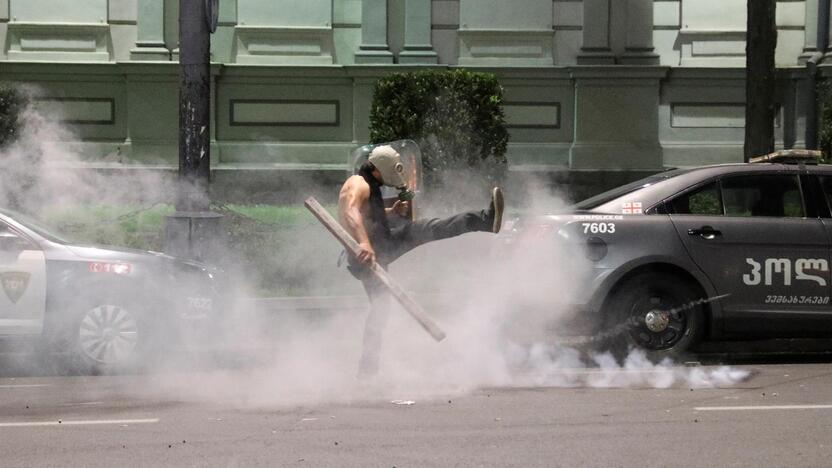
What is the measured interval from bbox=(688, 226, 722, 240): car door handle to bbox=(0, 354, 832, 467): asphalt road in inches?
45.5

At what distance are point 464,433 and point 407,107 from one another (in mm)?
10615

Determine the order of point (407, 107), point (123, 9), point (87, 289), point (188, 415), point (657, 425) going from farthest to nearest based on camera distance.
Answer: point (123, 9) → point (407, 107) → point (87, 289) → point (188, 415) → point (657, 425)

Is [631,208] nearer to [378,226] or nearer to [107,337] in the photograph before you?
[378,226]

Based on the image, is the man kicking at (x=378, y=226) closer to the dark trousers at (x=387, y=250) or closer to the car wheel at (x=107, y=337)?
the dark trousers at (x=387, y=250)

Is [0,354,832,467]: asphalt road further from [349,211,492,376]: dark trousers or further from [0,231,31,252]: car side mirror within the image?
[0,231,31,252]: car side mirror

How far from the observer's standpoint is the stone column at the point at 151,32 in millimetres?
18234

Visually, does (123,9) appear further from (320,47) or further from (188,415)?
(188,415)

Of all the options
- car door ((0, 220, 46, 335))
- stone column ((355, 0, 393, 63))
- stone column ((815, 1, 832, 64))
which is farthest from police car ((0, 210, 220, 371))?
stone column ((815, 1, 832, 64))

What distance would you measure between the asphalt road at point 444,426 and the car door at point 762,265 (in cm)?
56

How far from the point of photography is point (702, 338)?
9.16 metres

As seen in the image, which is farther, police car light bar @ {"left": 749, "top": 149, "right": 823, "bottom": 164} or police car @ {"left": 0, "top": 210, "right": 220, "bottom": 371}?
police car light bar @ {"left": 749, "top": 149, "right": 823, "bottom": 164}

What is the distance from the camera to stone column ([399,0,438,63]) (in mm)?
18453

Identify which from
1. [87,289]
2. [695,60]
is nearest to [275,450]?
[87,289]

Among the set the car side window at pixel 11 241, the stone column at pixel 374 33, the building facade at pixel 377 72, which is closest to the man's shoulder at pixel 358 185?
the car side window at pixel 11 241
